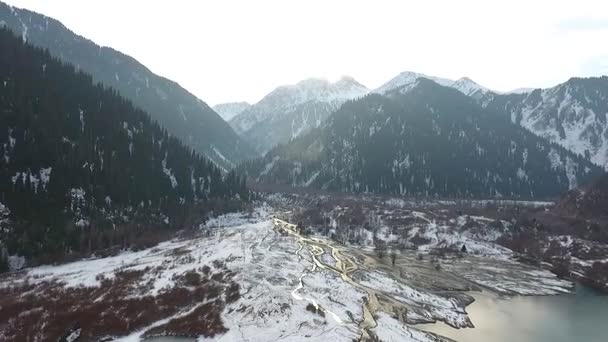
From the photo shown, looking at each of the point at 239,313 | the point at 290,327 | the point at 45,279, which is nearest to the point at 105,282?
the point at 45,279

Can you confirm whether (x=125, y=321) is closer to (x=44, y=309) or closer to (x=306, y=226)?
(x=44, y=309)

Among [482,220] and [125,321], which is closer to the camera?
[125,321]

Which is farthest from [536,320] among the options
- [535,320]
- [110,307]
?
[110,307]

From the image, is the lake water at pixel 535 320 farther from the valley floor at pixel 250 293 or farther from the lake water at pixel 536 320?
the valley floor at pixel 250 293

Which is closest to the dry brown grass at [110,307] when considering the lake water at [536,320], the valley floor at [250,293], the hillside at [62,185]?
the valley floor at [250,293]

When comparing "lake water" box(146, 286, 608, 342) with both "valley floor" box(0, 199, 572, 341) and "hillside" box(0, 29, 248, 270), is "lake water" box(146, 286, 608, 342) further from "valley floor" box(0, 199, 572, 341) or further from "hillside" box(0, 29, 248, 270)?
"hillside" box(0, 29, 248, 270)

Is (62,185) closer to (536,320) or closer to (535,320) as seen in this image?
(535,320)

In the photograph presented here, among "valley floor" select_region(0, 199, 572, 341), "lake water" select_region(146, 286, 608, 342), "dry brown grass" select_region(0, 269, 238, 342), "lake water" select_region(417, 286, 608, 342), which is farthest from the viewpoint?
"lake water" select_region(417, 286, 608, 342)

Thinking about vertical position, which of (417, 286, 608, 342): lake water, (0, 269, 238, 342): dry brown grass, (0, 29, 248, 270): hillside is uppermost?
(0, 29, 248, 270): hillside

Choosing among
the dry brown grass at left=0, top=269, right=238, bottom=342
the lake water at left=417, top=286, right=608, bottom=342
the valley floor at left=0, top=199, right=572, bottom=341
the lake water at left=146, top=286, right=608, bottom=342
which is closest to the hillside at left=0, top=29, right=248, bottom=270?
the valley floor at left=0, top=199, right=572, bottom=341
